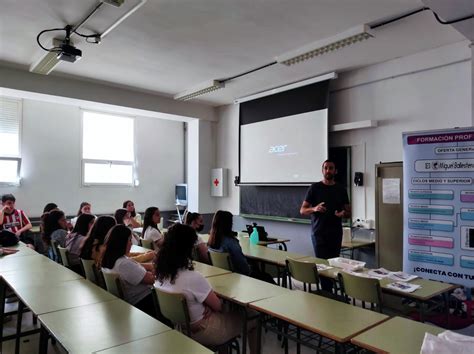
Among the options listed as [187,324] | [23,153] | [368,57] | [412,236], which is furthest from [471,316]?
[23,153]

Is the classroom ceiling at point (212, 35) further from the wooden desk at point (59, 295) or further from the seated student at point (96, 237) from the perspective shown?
the wooden desk at point (59, 295)

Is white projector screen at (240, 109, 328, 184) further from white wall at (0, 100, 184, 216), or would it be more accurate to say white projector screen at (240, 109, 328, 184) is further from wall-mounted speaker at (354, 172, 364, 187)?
white wall at (0, 100, 184, 216)

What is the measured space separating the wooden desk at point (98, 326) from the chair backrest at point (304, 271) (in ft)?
4.62

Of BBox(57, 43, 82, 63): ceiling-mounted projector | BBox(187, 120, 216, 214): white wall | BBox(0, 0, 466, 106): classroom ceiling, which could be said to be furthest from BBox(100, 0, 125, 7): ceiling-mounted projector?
BBox(187, 120, 216, 214): white wall

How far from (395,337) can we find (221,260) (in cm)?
181

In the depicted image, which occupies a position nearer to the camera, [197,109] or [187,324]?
[187,324]

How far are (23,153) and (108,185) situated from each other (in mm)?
1671

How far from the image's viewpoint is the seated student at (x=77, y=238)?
355 cm

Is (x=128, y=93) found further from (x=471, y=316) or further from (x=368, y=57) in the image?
(x=471, y=316)

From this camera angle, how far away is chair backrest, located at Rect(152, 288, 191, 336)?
6.66ft

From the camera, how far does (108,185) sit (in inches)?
292

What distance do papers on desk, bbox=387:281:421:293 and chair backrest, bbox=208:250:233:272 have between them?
1.34 metres

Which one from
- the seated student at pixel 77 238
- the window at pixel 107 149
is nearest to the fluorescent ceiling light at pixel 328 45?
the seated student at pixel 77 238

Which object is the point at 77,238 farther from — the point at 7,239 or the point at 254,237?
the point at 254,237
